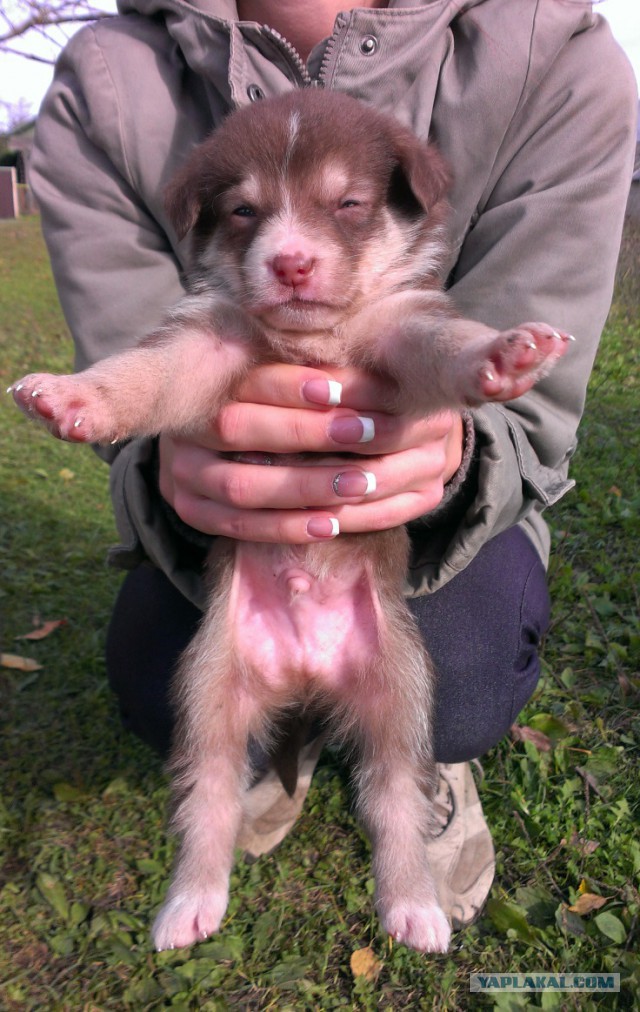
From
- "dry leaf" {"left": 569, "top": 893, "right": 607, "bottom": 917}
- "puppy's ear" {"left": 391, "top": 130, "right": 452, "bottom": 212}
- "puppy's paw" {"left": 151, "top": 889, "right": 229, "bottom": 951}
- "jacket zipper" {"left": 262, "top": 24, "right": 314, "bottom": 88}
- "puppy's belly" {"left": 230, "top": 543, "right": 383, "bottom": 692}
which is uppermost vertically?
"jacket zipper" {"left": 262, "top": 24, "right": 314, "bottom": 88}

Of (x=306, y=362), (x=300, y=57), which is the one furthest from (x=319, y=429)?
(x=300, y=57)

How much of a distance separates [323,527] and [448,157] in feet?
3.95

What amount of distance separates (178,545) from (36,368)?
6.08 meters

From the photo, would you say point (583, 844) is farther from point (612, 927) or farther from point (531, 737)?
point (531, 737)

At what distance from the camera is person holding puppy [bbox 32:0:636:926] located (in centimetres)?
206

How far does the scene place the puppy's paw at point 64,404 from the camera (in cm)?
163

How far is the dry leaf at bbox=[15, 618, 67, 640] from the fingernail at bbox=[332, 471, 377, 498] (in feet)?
7.19

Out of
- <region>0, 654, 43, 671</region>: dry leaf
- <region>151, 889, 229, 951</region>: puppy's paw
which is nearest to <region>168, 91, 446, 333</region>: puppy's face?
<region>151, 889, 229, 951</region>: puppy's paw

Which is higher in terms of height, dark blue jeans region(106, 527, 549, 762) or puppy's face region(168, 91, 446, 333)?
puppy's face region(168, 91, 446, 333)

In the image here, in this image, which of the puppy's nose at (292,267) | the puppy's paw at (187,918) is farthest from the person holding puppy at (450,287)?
the puppy's paw at (187,918)

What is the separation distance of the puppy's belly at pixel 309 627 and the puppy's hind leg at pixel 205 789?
9 centimetres

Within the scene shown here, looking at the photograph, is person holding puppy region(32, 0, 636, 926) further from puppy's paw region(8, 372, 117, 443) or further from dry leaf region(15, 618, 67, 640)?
dry leaf region(15, 618, 67, 640)

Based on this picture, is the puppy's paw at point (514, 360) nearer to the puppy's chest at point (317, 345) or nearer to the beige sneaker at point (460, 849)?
the puppy's chest at point (317, 345)

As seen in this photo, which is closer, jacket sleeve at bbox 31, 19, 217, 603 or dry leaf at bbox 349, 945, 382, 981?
dry leaf at bbox 349, 945, 382, 981
